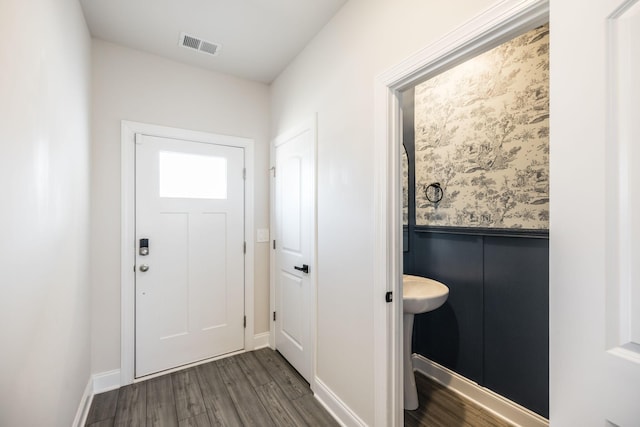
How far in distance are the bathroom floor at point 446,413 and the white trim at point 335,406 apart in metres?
0.39

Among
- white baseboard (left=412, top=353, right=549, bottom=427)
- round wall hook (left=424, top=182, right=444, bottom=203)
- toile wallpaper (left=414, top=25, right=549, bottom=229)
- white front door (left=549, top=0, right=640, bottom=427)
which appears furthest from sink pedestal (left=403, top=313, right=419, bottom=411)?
white front door (left=549, top=0, right=640, bottom=427)

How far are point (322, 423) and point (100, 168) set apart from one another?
247 centimetres

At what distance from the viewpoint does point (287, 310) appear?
2.62m

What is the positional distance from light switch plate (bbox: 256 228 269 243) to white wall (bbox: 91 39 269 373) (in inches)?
39.2

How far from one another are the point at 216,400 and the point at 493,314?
6.79 feet

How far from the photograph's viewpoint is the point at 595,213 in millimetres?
611

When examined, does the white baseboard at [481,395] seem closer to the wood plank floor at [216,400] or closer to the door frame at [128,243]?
the wood plank floor at [216,400]

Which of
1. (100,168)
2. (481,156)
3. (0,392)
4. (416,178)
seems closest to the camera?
(0,392)

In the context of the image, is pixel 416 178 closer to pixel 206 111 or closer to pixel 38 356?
pixel 206 111

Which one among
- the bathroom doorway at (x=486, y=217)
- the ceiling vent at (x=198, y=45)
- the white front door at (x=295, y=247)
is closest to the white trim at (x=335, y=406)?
the white front door at (x=295, y=247)

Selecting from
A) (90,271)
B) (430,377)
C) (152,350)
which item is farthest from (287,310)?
(90,271)

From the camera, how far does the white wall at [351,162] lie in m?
1.48

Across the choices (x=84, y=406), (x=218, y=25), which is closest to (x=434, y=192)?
(x=218, y=25)

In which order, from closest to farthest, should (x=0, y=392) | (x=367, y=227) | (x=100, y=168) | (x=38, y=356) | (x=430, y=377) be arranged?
(x=0, y=392)
(x=38, y=356)
(x=367, y=227)
(x=100, y=168)
(x=430, y=377)
